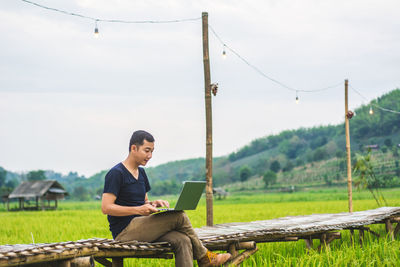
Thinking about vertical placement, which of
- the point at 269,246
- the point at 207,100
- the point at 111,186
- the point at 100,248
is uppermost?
the point at 207,100

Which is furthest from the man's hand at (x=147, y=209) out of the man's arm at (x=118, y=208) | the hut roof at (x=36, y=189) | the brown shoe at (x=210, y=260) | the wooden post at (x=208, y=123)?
the hut roof at (x=36, y=189)

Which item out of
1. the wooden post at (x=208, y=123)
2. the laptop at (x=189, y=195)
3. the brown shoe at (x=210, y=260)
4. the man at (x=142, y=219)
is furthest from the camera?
the wooden post at (x=208, y=123)

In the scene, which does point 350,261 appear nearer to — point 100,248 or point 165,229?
point 165,229

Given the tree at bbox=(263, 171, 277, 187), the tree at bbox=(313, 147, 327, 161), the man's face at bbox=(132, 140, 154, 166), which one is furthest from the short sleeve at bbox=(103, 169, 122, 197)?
the tree at bbox=(313, 147, 327, 161)

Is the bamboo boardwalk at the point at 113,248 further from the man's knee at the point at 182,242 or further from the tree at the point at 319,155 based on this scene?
the tree at the point at 319,155

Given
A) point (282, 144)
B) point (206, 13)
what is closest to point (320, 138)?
point (282, 144)

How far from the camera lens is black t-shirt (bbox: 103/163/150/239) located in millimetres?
4281

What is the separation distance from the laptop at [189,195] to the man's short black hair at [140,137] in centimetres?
63

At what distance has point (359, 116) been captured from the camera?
335ft

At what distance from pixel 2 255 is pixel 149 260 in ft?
11.5

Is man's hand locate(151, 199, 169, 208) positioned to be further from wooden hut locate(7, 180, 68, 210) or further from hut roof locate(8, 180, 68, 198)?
wooden hut locate(7, 180, 68, 210)

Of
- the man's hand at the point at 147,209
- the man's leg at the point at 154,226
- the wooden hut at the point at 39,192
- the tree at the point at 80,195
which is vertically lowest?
the tree at the point at 80,195

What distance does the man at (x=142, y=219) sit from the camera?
4336 mm

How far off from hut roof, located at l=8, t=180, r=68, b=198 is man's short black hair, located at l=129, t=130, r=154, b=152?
3283 cm
